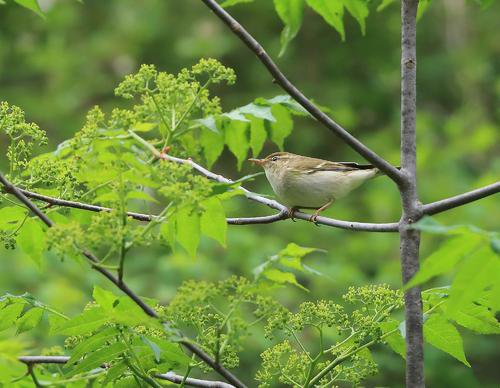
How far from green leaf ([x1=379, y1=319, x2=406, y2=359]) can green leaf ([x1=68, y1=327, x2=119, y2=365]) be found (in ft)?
2.01

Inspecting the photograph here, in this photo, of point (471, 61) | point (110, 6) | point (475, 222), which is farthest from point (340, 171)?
point (110, 6)

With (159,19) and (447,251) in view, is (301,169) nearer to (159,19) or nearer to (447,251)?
(447,251)

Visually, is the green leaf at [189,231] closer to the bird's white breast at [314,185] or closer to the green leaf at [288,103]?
the green leaf at [288,103]

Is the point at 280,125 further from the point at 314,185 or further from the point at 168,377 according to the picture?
the point at 314,185

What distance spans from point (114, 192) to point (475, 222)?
22.8 feet

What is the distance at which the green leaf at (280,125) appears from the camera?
225cm

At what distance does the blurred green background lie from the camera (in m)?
8.69

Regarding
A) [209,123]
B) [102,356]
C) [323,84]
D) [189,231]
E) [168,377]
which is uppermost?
[323,84]

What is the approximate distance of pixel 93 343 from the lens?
1805mm

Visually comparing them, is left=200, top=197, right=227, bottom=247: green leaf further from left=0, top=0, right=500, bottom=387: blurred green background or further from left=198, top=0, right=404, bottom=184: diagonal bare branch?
left=0, top=0, right=500, bottom=387: blurred green background

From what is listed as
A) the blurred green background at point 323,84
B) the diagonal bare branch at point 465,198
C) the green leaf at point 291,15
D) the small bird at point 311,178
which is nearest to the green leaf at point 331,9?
the green leaf at point 291,15

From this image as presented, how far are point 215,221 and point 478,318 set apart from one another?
67 centimetres

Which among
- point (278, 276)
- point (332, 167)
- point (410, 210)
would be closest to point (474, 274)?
point (278, 276)

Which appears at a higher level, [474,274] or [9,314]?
[474,274]
